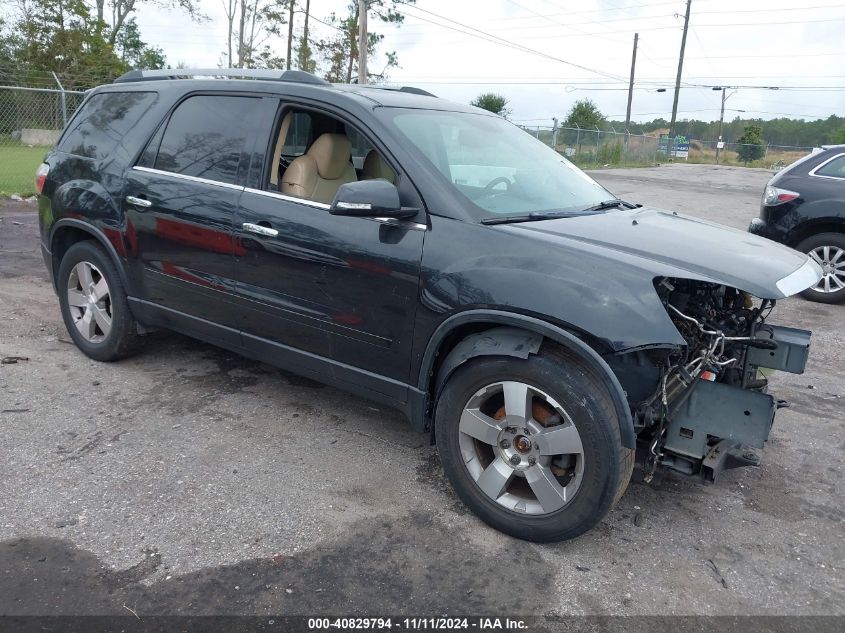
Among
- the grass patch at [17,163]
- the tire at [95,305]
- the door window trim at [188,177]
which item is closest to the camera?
the door window trim at [188,177]

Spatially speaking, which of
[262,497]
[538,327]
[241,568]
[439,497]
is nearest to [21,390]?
→ [262,497]

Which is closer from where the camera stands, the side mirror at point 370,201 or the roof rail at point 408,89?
the side mirror at point 370,201

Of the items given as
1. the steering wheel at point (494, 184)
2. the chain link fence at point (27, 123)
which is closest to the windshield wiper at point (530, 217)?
the steering wheel at point (494, 184)

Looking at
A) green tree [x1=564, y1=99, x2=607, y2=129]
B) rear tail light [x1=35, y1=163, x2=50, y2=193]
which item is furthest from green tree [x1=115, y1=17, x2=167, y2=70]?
rear tail light [x1=35, y1=163, x2=50, y2=193]

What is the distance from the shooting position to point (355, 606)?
8.45 ft

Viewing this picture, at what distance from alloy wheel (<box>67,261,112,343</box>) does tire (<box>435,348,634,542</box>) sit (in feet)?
9.05

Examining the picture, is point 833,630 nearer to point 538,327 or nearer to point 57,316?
point 538,327

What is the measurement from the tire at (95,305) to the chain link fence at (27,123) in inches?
374

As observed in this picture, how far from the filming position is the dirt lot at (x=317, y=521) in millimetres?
2654

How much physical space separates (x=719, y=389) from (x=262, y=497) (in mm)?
2104

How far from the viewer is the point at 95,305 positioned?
477 centimetres

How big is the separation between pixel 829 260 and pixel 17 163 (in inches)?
679

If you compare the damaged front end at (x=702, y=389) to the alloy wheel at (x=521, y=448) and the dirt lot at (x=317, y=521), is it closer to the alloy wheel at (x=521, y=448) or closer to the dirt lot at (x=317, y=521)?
the alloy wheel at (x=521, y=448)

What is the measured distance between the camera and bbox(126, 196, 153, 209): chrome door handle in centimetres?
422
